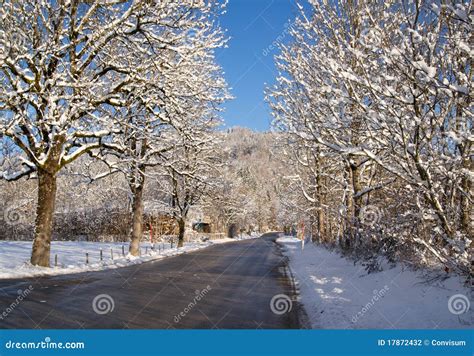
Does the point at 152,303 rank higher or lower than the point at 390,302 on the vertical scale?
lower

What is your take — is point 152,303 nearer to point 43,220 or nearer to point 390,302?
point 390,302

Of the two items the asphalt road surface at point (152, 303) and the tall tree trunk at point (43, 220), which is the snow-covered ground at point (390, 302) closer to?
the asphalt road surface at point (152, 303)

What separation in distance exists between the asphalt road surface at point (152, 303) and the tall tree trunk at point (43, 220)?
2.17 m

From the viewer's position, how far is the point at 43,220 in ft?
54.8

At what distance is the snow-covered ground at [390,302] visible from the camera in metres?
6.80

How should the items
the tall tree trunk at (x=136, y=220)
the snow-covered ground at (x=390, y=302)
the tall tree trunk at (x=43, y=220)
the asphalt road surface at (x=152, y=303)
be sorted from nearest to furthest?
the snow-covered ground at (x=390, y=302), the asphalt road surface at (x=152, y=303), the tall tree trunk at (x=43, y=220), the tall tree trunk at (x=136, y=220)

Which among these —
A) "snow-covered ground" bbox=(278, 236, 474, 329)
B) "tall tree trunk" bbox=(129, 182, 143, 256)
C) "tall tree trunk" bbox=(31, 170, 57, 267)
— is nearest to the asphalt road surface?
"snow-covered ground" bbox=(278, 236, 474, 329)

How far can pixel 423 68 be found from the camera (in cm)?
451

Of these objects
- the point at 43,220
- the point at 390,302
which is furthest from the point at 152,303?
the point at 43,220

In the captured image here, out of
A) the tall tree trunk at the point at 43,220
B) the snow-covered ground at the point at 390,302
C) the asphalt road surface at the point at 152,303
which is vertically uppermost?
the tall tree trunk at the point at 43,220

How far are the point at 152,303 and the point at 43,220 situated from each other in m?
9.26

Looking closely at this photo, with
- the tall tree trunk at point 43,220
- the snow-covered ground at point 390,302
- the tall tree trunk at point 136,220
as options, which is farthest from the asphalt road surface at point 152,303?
the tall tree trunk at point 136,220

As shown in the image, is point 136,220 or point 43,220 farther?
point 136,220

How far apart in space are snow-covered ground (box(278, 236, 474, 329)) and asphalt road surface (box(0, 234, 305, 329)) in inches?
22.7
